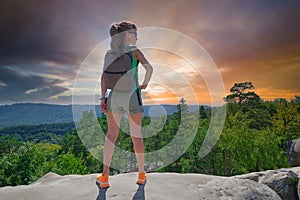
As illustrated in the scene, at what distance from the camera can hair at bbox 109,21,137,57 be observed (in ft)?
9.51

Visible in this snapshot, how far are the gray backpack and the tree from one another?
2750 cm

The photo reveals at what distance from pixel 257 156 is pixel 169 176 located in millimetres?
14963

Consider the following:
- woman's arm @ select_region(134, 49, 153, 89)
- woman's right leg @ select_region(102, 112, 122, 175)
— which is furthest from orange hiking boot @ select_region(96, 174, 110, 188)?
woman's arm @ select_region(134, 49, 153, 89)

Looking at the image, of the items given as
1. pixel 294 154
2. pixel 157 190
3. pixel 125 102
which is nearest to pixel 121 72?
pixel 125 102

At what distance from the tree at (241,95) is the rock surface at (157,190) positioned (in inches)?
1035

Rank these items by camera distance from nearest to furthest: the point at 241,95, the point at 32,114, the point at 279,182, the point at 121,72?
the point at 121,72, the point at 279,182, the point at 241,95, the point at 32,114

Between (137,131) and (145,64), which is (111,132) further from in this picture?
(145,64)

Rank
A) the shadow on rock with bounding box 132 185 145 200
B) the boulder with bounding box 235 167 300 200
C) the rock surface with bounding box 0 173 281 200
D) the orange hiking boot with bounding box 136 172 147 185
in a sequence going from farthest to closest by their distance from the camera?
the boulder with bounding box 235 167 300 200
the orange hiking boot with bounding box 136 172 147 185
the rock surface with bounding box 0 173 281 200
the shadow on rock with bounding box 132 185 145 200

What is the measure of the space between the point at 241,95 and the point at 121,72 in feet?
95.0

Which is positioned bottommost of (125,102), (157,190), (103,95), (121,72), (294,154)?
(294,154)

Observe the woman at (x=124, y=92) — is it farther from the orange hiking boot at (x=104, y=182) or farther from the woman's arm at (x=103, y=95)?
the orange hiking boot at (x=104, y=182)

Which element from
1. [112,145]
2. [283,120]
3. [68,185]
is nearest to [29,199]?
[68,185]

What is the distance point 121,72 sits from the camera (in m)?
2.87

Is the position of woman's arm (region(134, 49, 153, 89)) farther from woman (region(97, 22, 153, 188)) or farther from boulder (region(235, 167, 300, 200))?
boulder (region(235, 167, 300, 200))
